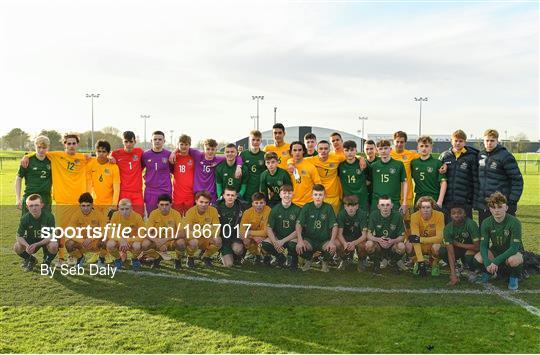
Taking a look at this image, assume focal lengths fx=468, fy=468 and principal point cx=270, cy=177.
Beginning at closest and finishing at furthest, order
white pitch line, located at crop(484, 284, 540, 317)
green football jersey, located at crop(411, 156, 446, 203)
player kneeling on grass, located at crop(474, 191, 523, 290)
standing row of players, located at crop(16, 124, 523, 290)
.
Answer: white pitch line, located at crop(484, 284, 540, 317), player kneeling on grass, located at crop(474, 191, 523, 290), standing row of players, located at crop(16, 124, 523, 290), green football jersey, located at crop(411, 156, 446, 203)

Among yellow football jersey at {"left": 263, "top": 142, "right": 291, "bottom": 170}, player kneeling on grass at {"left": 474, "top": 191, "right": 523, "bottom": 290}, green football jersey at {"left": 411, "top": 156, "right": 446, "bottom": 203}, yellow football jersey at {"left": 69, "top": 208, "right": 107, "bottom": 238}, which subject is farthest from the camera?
yellow football jersey at {"left": 263, "top": 142, "right": 291, "bottom": 170}

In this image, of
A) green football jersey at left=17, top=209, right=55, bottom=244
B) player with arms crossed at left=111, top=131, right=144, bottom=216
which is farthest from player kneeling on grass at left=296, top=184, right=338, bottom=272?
green football jersey at left=17, top=209, right=55, bottom=244

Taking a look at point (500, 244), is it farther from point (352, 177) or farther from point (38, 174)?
point (38, 174)

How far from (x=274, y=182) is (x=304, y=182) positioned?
45cm

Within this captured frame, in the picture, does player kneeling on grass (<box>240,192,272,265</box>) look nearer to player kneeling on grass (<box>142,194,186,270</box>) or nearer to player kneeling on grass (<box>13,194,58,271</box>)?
A: player kneeling on grass (<box>142,194,186,270</box>)

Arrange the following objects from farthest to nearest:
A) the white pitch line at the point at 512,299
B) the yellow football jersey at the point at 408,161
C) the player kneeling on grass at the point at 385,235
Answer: the yellow football jersey at the point at 408,161 → the player kneeling on grass at the point at 385,235 → the white pitch line at the point at 512,299

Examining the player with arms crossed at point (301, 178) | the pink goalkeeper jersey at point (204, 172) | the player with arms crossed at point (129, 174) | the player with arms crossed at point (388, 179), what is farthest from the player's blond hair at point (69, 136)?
the player with arms crossed at point (388, 179)

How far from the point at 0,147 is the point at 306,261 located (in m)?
95.5

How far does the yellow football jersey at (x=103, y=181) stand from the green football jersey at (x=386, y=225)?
3.71m

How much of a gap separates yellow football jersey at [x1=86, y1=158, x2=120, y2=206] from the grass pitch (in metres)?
1.28

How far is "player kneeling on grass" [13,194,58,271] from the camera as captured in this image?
6.36 meters

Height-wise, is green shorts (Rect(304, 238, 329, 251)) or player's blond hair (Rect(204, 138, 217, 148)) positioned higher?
player's blond hair (Rect(204, 138, 217, 148))

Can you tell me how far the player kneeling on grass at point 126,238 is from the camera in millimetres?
6543

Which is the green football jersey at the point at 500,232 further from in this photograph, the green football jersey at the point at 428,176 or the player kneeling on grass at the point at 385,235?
the green football jersey at the point at 428,176
